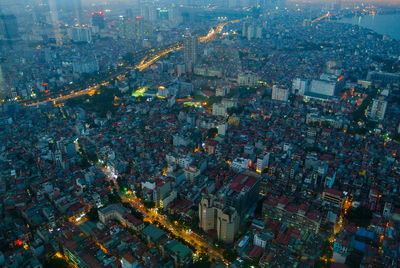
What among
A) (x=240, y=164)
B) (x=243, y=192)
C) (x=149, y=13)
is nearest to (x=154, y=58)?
(x=149, y=13)

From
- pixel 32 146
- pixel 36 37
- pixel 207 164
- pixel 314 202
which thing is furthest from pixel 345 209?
pixel 36 37

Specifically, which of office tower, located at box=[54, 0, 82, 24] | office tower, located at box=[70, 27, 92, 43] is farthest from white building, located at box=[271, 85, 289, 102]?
office tower, located at box=[54, 0, 82, 24]

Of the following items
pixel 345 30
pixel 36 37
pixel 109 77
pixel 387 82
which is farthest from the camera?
pixel 345 30

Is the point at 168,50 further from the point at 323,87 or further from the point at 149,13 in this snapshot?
the point at 323,87

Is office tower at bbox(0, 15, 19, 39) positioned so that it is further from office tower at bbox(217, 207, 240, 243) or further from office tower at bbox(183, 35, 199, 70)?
office tower at bbox(217, 207, 240, 243)

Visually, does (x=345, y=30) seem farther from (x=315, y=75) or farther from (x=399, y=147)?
(x=399, y=147)

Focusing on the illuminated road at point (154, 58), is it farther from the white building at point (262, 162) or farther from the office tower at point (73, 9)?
the white building at point (262, 162)

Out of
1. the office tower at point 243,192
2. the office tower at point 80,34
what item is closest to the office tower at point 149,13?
the office tower at point 80,34
